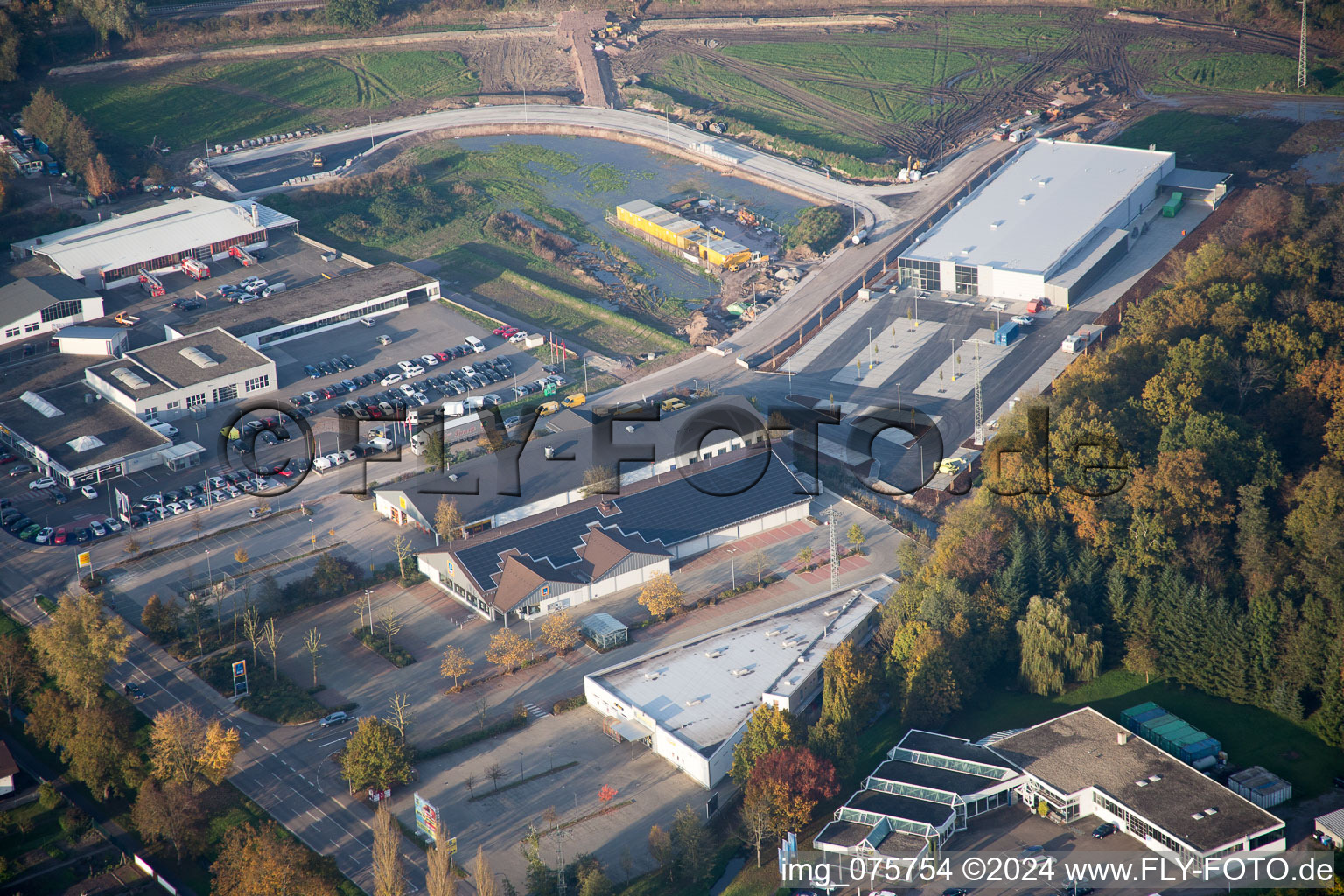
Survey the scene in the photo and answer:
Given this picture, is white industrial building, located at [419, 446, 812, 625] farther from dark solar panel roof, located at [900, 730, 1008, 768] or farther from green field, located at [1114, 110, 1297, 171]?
green field, located at [1114, 110, 1297, 171]

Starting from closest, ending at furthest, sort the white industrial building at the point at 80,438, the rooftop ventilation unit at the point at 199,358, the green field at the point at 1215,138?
1. the white industrial building at the point at 80,438
2. the rooftop ventilation unit at the point at 199,358
3. the green field at the point at 1215,138

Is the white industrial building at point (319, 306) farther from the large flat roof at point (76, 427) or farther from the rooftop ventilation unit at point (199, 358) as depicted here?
the large flat roof at point (76, 427)

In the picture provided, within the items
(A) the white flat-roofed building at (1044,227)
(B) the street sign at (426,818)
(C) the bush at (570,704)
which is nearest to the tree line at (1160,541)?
(C) the bush at (570,704)

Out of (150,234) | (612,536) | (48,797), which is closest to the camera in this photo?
(48,797)

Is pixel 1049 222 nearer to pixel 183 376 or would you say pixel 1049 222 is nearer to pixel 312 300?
pixel 312 300

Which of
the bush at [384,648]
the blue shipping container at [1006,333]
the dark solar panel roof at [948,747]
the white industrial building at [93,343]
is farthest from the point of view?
the white industrial building at [93,343]

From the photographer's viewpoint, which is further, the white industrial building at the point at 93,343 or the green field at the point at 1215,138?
the green field at the point at 1215,138

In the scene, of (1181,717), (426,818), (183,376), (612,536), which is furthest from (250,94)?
(1181,717)
